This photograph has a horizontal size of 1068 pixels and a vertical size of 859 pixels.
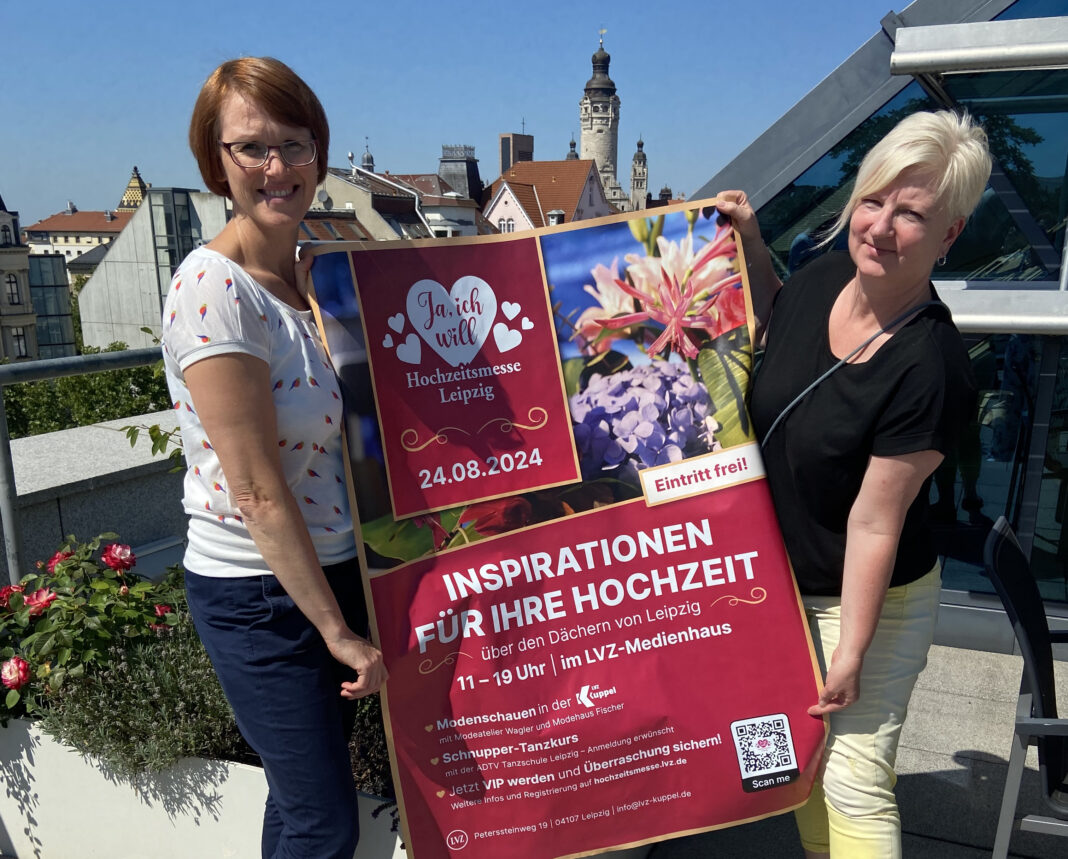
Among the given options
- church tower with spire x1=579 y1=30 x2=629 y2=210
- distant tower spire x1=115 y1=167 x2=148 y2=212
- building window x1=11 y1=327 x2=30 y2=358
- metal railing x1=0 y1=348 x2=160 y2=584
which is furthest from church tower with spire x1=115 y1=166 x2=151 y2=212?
metal railing x1=0 y1=348 x2=160 y2=584

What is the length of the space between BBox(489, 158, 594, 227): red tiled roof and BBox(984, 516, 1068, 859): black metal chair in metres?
70.4

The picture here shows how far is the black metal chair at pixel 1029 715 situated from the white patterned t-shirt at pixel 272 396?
56.4 inches

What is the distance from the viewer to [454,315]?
6.66ft

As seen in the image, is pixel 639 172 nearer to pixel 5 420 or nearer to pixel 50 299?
pixel 50 299

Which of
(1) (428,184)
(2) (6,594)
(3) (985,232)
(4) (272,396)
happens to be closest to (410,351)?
(4) (272,396)

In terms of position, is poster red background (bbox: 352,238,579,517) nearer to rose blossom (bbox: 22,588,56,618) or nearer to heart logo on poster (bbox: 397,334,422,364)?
heart logo on poster (bbox: 397,334,422,364)

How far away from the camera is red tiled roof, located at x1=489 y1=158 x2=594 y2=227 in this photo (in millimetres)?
72875

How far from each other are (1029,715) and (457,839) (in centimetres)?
130

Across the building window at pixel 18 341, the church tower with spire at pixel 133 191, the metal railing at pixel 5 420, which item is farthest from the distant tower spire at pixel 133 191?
the metal railing at pixel 5 420

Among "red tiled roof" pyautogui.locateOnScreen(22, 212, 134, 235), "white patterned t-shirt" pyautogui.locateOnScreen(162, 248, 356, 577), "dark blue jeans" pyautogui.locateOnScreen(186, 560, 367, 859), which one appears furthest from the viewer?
"red tiled roof" pyautogui.locateOnScreen(22, 212, 134, 235)

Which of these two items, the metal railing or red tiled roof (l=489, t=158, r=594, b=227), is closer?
the metal railing

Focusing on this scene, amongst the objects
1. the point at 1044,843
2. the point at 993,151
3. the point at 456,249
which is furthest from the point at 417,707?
the point at 993,151

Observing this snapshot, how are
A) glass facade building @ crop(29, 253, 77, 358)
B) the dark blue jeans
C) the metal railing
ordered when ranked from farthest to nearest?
glass facade building @ crop(29, 253, 77, 358)
the metal railing
the dark blue jeans

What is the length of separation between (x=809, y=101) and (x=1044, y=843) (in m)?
2.74
